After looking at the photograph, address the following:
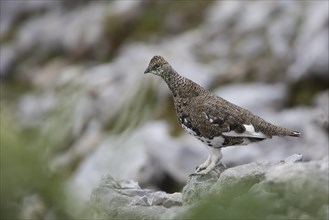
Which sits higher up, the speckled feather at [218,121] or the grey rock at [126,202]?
the speckled feather at [218,121]

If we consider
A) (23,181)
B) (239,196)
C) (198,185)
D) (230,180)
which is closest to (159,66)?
(198,185)

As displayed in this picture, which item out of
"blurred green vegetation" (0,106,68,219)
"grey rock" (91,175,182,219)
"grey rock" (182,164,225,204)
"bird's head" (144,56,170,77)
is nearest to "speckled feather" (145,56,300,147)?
"grey rock" (182,164,225,204)

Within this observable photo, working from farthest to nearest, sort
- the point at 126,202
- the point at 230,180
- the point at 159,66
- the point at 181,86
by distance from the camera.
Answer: the point at 159,66 < the point at 181,86 < the point at 126,202 < the point at 230,180

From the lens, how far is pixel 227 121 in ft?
27.1

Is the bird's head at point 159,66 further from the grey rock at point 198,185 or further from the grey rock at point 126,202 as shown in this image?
the grey rock at point 126,202

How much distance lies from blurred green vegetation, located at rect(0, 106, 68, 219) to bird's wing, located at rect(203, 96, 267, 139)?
13.3 ft

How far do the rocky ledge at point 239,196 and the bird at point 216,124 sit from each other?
10.0 inches

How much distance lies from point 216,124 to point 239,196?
363cm

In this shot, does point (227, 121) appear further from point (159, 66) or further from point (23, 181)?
point (23, 181)

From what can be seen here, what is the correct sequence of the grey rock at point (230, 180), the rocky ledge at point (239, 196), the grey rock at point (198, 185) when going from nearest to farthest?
1. the rocky ledge at point (239, 196)
2. the grey rock at point (230, 180)
3. the grey rock at point (198, 185)

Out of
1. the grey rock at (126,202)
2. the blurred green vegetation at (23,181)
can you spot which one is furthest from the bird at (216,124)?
the blurred green vegetation at (23,181)

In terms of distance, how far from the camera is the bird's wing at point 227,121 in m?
8.21

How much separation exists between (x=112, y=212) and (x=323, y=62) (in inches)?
490

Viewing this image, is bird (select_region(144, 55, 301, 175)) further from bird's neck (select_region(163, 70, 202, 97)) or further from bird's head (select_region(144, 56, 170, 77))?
bird's head (select_region(144, 56, 170, 77))
